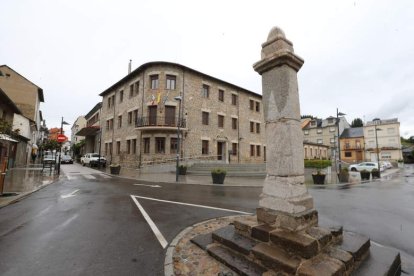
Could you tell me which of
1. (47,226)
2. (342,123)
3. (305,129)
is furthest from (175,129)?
(342,123)

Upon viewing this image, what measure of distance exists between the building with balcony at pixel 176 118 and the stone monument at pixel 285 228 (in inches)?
558

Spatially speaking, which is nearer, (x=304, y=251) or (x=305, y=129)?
(x=304, y=251)

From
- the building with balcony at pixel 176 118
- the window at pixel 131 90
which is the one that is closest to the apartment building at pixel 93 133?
the building with balcony at pixel 176 118

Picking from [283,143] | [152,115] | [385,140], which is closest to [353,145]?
[385,140]

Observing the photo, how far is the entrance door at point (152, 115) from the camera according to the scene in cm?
2053

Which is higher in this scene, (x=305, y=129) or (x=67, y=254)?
(x=305, y=129)

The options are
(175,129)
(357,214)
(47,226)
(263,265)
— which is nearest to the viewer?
(263,265)

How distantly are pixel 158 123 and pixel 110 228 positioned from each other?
16444 mm

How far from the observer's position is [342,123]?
168ft

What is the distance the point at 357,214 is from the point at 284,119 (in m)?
4.73

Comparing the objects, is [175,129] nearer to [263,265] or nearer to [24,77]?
[263,265]

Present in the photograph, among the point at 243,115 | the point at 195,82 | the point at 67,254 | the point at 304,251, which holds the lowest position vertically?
the point at 67,254

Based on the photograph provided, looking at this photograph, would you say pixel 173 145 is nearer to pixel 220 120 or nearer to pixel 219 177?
pixel 220 120

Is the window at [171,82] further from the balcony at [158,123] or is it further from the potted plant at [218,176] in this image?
the potted plant at [218,176]
